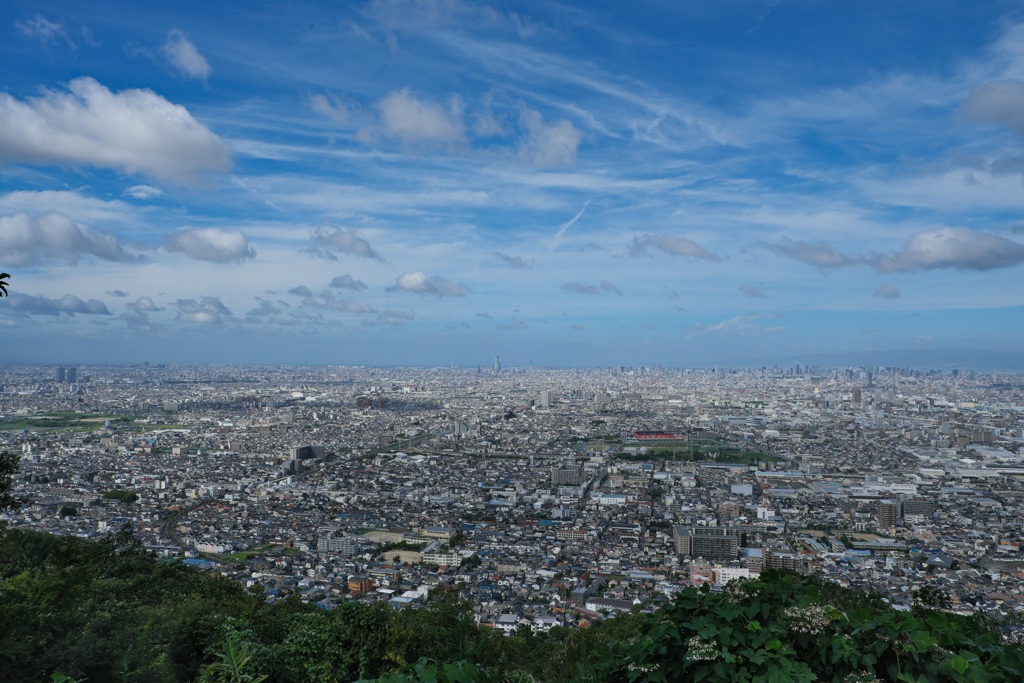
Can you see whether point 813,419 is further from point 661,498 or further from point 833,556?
point 833,556

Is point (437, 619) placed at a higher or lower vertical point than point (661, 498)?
higher

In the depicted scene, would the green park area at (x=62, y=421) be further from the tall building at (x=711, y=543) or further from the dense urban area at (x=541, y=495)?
the tall building at (x=711, y=543)

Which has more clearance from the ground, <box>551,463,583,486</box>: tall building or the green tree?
the green tree

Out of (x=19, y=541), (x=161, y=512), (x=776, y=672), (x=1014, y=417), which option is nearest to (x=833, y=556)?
(x=776, y=672)

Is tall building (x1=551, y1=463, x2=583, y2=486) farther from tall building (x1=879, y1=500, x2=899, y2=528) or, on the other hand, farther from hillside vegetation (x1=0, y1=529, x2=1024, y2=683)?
hillside vegetation (x1=0, y1=529, x2=1024, y2=683)

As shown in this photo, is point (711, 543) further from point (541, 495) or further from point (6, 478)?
point (6, 478)

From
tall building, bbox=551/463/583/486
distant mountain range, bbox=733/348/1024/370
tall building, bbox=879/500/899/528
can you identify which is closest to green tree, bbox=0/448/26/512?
tall building, bbox=551/463/583/486
